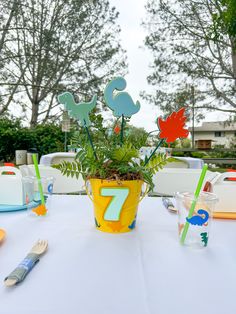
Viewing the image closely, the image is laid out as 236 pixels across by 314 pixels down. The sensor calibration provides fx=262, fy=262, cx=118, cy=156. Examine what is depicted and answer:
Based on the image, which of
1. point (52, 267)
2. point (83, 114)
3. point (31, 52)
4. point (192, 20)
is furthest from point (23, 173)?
point (31, 52)

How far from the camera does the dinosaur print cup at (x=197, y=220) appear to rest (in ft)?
2.02

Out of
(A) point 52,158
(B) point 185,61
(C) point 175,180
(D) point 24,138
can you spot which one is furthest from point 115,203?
(B) point 185,61

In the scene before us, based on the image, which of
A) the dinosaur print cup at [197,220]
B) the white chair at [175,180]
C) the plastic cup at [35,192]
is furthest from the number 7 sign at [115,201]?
the white chair at [175,180]

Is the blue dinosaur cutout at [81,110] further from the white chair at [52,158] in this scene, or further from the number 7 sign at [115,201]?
the white chair at [52,158]

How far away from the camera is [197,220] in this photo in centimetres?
62

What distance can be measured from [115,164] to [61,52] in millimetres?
8350

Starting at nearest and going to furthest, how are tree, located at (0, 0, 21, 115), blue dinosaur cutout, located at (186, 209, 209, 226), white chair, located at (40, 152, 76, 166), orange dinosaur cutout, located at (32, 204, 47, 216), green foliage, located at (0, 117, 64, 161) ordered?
blue dinosaur cutout, located at (186, 209, 209, 226) < orange dinosaur cutout, located at (32, 204, 47, 216) < white chair, located at (40, 152, 76, 166) < green foliage, located at (0, 117, 64, 161) < tree, located at (0, 0, 21, 115)

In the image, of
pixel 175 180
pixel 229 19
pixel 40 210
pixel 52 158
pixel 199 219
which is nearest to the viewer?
pixel 199 219

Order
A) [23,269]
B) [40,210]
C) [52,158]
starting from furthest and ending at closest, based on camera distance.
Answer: [52,158] → [40,210] → [23,269]

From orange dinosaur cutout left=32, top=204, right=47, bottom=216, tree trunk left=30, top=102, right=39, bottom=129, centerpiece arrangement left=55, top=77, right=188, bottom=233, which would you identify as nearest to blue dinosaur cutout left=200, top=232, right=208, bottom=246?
centerpiece arrangement left=55, top=77, right=188, bottom=233

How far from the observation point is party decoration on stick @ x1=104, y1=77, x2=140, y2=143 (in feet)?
2.23

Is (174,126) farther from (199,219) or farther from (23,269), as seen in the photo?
(23,269)

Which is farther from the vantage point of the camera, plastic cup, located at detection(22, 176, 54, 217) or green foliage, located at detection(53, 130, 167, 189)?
plastic cup, located at detection(22, 176, 54, 217)

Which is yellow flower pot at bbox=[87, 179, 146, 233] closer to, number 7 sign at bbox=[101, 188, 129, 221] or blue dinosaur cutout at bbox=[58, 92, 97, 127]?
number 7 sign at bbox=[101, 188, 129, 221]
